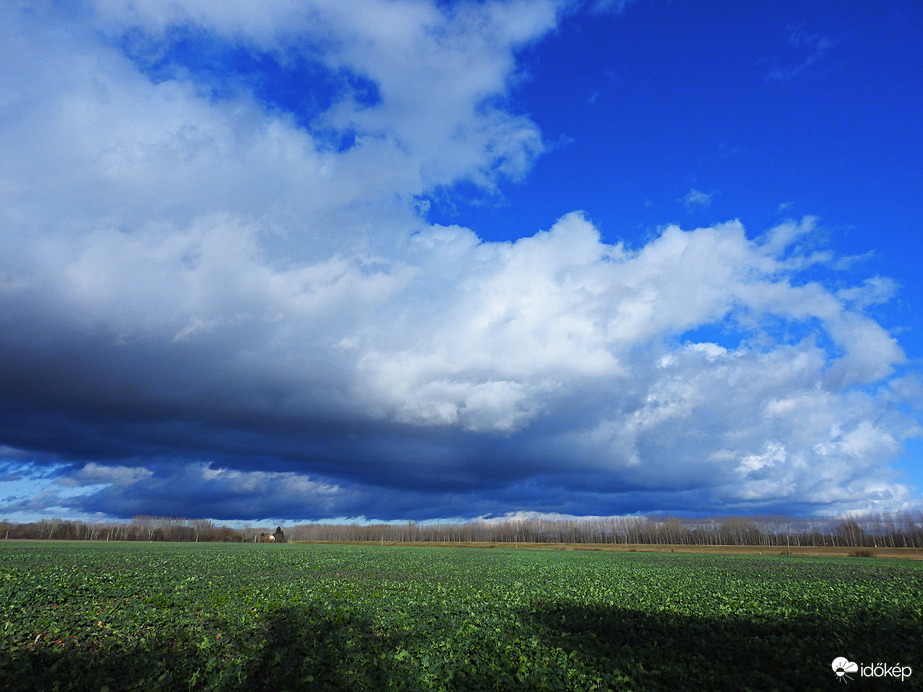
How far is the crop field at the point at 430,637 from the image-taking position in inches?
573

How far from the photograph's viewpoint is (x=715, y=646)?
18.0 metres

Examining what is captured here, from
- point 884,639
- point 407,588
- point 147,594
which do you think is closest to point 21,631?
point 147,594

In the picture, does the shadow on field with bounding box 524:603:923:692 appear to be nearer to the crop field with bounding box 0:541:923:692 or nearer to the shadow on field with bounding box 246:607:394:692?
the crop field with bounding box 0:541:923:692

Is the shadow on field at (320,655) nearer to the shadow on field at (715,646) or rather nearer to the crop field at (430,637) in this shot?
the crop field at (430,637)

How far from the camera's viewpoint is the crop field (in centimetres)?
1456

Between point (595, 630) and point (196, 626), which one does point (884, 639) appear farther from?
point (196, 626)

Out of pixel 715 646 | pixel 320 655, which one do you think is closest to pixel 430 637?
pixel 320 655

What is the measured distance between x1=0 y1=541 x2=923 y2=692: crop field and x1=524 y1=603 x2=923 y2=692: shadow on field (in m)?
0.08

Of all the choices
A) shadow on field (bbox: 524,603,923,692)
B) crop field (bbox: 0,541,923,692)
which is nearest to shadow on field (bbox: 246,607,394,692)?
crop field (bbox: 0,541,923,692)

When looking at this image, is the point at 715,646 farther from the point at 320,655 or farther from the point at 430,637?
the point at 320,655

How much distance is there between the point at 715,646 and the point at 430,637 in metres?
10.7

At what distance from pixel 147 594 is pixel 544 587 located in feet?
80.7

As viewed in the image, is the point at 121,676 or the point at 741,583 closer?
the point at 121,676

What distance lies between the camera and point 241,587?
99.9 feet
